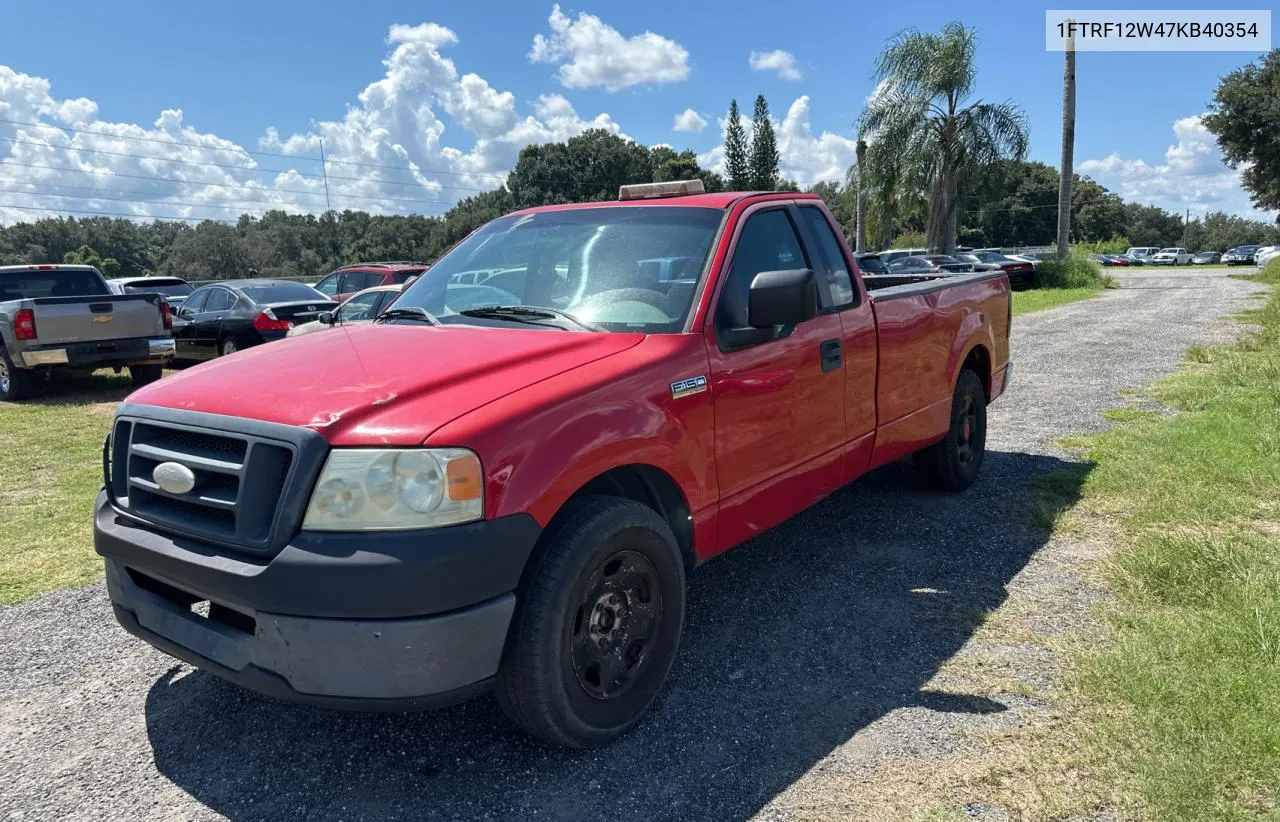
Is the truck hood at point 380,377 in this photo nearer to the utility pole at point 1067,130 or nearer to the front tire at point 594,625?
the front tire at point 594,625

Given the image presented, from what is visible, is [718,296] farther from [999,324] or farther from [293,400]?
[999,324]

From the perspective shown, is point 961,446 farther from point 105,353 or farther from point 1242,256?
point 1242,256

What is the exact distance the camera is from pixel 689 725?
3.03 m

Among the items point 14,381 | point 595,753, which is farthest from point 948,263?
point 595,753

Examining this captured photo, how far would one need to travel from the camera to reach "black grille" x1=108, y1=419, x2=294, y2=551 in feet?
7.98

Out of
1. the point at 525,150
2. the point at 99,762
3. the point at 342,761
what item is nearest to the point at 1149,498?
the point at 342,761

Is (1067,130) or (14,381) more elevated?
(1067,130)

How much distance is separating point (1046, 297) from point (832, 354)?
22.6 meters

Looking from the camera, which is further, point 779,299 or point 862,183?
point 862,183

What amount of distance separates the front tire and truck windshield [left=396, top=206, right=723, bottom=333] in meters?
0.87

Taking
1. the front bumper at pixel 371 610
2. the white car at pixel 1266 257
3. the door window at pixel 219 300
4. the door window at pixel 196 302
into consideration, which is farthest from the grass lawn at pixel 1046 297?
the front bumper at pixel 371 610

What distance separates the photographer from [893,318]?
457 centimetres

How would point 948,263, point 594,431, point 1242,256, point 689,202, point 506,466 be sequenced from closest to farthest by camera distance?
point 506,466, point 594,431, point 689,202, point 948,263, point 1242,256

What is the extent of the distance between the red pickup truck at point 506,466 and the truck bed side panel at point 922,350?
434 mm
